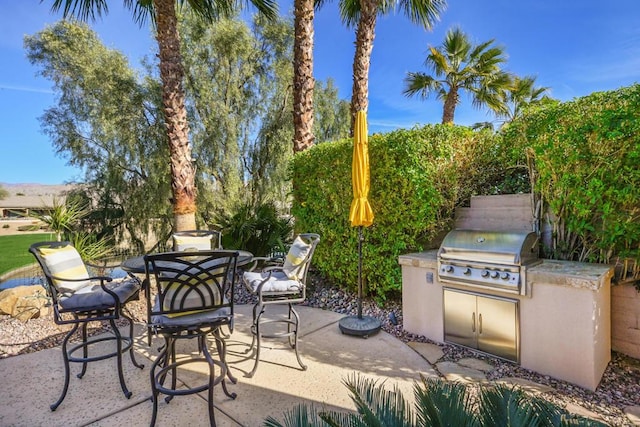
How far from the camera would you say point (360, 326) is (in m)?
3.96

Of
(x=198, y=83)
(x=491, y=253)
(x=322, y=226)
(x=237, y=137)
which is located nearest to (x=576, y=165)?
(x=491, y=253)

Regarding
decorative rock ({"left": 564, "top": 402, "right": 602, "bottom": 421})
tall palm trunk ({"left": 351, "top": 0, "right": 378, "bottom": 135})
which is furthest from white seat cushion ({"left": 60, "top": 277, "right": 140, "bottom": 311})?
tall palm trunk ({"left": 351, "top": 0, "right": 378, "bottom": 135})

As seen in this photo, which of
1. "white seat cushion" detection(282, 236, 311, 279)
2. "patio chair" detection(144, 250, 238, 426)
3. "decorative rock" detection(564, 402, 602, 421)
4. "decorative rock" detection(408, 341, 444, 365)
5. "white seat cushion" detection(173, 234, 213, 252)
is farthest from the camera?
"white seat cushion" detection(173, 234, 213, 252)

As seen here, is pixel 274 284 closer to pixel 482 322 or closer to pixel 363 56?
pixel 482 322

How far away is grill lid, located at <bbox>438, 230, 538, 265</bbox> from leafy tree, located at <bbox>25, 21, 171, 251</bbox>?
878 cm

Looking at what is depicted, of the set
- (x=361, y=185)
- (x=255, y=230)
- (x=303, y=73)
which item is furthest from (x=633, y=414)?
(x=303, y=73)

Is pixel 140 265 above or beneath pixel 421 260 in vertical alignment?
above

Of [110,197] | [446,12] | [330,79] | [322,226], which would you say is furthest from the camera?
[330,79]

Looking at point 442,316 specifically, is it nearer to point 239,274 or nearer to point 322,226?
point 322,226

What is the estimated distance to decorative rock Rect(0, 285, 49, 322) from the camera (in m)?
4.41

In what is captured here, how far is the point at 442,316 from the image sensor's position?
3.67m

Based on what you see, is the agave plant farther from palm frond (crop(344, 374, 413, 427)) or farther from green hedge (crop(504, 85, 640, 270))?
green hedge (crop(504, 85, 640, 270))

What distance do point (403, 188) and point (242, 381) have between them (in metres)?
2.93

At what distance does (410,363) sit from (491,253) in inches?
53.8
